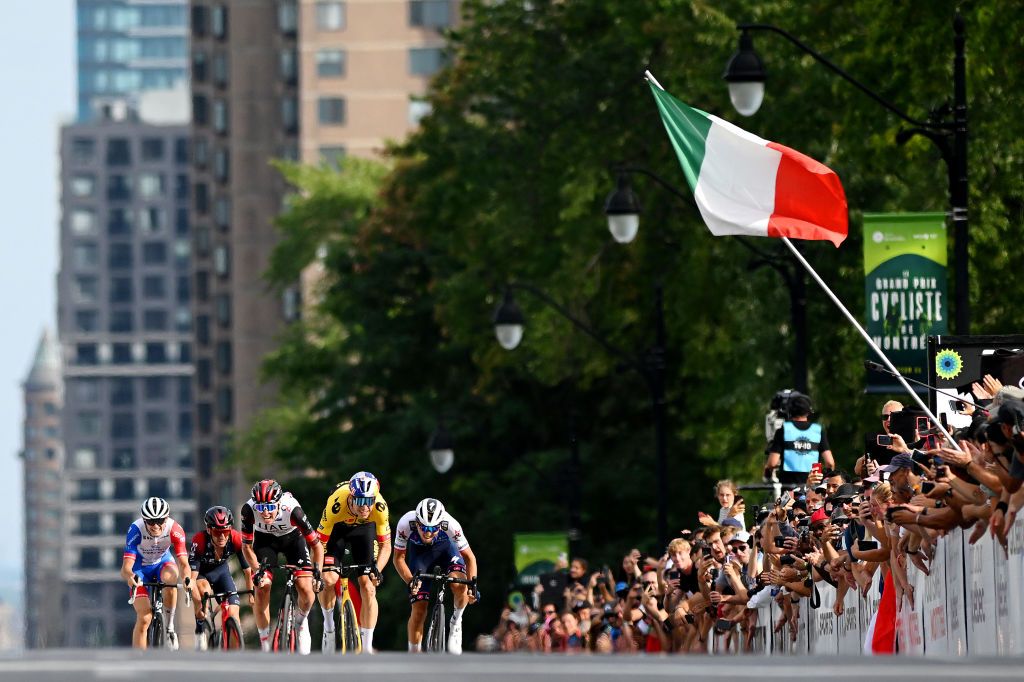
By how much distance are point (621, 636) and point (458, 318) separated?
71.6ft

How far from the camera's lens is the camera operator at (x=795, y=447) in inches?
952

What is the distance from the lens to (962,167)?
22.8 metres

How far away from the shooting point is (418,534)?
24.5 m

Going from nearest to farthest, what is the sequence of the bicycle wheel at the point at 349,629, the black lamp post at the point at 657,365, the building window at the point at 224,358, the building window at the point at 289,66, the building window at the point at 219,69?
1. the bicycle wheel at the point at 349,629
2. the black lamp post at the point at 657,365
3. the building window at the point at 289,66
4. the building window at the point at 219,69
5. the building window at the point at 224,358

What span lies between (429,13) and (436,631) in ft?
313

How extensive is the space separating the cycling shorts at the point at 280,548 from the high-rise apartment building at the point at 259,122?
86.1 meters

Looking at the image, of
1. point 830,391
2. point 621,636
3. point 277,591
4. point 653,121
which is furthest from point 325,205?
point 621,636

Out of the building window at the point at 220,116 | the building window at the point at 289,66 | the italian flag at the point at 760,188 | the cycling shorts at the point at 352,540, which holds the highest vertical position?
the building window at the point at 289,66

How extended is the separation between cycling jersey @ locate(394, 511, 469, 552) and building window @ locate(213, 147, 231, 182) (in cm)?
10518

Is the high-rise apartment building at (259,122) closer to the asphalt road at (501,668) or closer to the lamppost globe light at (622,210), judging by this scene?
the lamppost globe light at (622,210)

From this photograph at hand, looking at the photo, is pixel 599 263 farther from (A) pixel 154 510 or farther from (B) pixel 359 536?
(A) pixel 154 510

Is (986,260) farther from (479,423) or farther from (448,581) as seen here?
(479,423)

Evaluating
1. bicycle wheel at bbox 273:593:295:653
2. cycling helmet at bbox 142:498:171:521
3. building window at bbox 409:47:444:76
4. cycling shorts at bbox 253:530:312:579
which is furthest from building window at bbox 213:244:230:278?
bicycle wheel at bbox 273:593:295:653

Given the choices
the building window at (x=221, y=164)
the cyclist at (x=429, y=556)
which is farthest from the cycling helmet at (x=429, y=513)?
the building window at (x=221, y=164)
